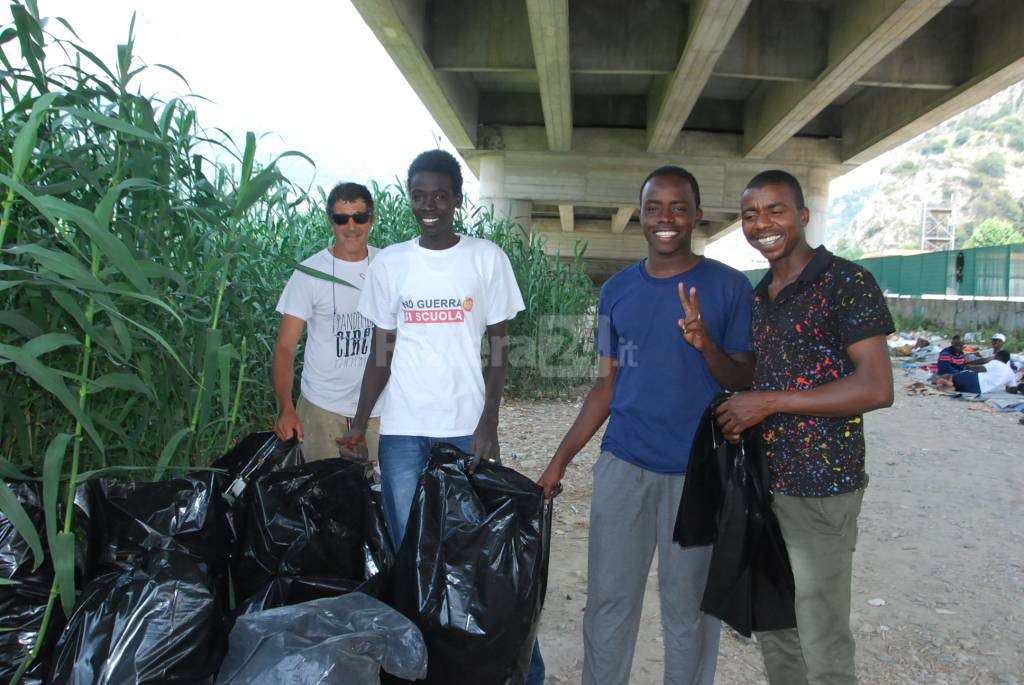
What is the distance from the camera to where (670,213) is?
214cm

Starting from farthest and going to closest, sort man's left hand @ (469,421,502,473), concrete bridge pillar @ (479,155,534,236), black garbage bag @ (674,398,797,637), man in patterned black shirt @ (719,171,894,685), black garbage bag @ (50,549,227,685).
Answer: concrete bridge pillar @ (479,155,534,236), man's left hand @ (469,421,502,473), black garbage bag @ (674,398,797,637), man in patterned black shirt @ (719,171,894,685), black garbage bag @ (50,549,227,685)

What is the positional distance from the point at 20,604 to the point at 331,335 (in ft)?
4.49

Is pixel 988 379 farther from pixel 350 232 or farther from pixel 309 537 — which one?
pixel 309 537

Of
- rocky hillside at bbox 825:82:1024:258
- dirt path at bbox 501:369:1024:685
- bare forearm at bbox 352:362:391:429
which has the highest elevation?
rocky hillside at bbox 825:82:1024:258

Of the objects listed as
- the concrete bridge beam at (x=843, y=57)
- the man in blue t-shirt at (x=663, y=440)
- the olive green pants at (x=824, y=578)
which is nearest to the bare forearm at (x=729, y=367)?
the man in blue t-shirt at (x=663, y=440)

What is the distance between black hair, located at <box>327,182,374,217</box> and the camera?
291 cm

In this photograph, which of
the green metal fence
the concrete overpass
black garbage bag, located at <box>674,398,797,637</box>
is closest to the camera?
black garbage bag, located at <box>674,398,797,637</box>

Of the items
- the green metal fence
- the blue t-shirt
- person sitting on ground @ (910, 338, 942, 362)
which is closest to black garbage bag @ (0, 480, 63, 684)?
the blue t-shirt

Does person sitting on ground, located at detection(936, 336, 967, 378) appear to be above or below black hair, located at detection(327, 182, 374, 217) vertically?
below

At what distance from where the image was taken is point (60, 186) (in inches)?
69.3

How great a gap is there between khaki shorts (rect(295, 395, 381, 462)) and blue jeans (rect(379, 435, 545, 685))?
0.57m

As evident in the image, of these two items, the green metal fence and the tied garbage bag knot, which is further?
the green metal fence

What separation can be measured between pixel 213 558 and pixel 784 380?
1.49 meters

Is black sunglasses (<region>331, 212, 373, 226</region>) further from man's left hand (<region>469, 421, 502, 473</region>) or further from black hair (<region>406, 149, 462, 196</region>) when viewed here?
man's left hand (<region>469, 421, 502, 473</region>)
